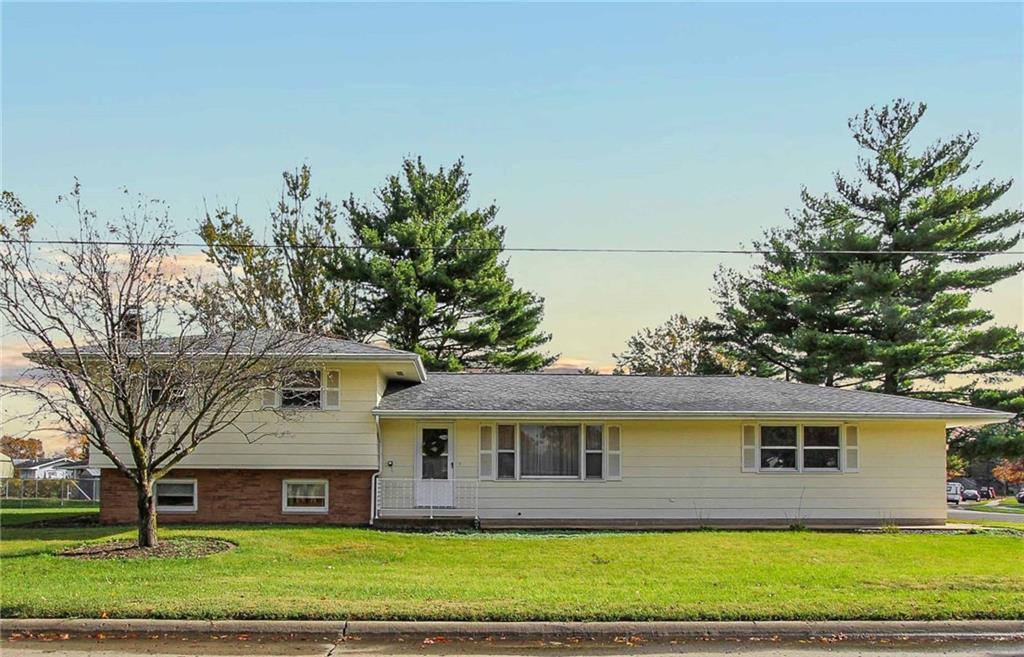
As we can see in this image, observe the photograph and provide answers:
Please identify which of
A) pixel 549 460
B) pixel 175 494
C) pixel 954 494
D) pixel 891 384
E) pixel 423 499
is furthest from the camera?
pixel 954 494

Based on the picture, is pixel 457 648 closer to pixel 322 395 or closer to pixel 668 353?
pixel 322 395

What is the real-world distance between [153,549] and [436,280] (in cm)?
2452

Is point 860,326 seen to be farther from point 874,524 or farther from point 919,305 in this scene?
point 874,524

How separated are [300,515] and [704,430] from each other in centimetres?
911

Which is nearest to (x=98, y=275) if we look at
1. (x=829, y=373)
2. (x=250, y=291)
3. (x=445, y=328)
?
(x=250, y=291)

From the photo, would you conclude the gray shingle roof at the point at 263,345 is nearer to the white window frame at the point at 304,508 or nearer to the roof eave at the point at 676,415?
the roof eave at the point at 676,415

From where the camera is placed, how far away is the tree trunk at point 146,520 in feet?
54.5

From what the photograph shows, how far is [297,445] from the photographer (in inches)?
886

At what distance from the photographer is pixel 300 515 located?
22.6 m

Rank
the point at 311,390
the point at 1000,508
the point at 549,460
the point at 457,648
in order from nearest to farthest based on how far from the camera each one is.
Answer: the point at 457,648
the point at 311,390
the point at 549,460
the point at 1000,508

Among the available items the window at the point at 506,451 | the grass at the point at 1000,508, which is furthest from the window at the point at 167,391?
the grass at the point at 1000,508

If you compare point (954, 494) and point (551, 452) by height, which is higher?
point (551, 452)

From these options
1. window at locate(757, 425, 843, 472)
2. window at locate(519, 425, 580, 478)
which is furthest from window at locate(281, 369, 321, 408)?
window at locate(757, 425, 843, 472)

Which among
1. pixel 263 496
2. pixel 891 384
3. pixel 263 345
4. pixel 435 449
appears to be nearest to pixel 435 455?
pixel 435 449
